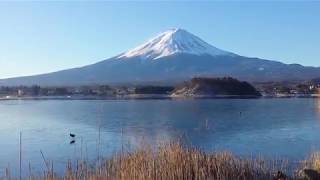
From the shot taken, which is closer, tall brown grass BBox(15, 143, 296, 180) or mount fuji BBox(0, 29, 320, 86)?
tall brown grass BBox(15, 143, 296, 180)

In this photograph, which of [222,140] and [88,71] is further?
[88,71]

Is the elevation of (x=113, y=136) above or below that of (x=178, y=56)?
below

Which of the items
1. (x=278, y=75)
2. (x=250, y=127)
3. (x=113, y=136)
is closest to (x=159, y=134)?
(x=113, y=136)

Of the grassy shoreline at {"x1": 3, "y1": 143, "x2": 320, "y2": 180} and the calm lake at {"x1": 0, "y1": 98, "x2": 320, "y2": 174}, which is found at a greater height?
the grassy shoreline at {"x1": 3, "y1": 143, "x2": 320, "y2": 180}

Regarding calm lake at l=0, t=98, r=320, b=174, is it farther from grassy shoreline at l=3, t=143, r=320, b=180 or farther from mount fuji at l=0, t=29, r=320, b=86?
mount fuji at l=0, t=29, r=320, b=86

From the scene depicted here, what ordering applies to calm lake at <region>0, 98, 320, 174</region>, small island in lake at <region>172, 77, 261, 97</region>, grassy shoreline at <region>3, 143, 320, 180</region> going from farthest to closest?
small island in lake at <region>172, 77, 261, 97</region> → calm lake at <region>0, 98, 320, 174</region> → grassy shoreline at <region>3, 143, 320, 180</region>

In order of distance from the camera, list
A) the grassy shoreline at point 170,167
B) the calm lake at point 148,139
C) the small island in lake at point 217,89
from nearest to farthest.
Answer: the grassy shoreline at point 170,167 < the calm lake at point 148,139 < the small island in lake at point 217,89

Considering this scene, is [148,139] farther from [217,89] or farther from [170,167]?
[217,89]

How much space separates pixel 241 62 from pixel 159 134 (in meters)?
146

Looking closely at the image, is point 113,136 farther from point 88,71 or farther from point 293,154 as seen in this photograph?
point 88,71

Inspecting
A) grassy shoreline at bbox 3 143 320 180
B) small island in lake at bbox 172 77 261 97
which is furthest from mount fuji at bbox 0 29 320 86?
grassy shoreline at bbox 3 143 320 180

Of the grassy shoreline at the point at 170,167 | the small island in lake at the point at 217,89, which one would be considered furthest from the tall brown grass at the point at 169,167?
the small island in lake at the point at 217,89

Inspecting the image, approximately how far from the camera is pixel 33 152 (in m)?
15.9

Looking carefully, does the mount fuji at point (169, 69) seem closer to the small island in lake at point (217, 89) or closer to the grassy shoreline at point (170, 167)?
the small island in lake at point (217, 89)
